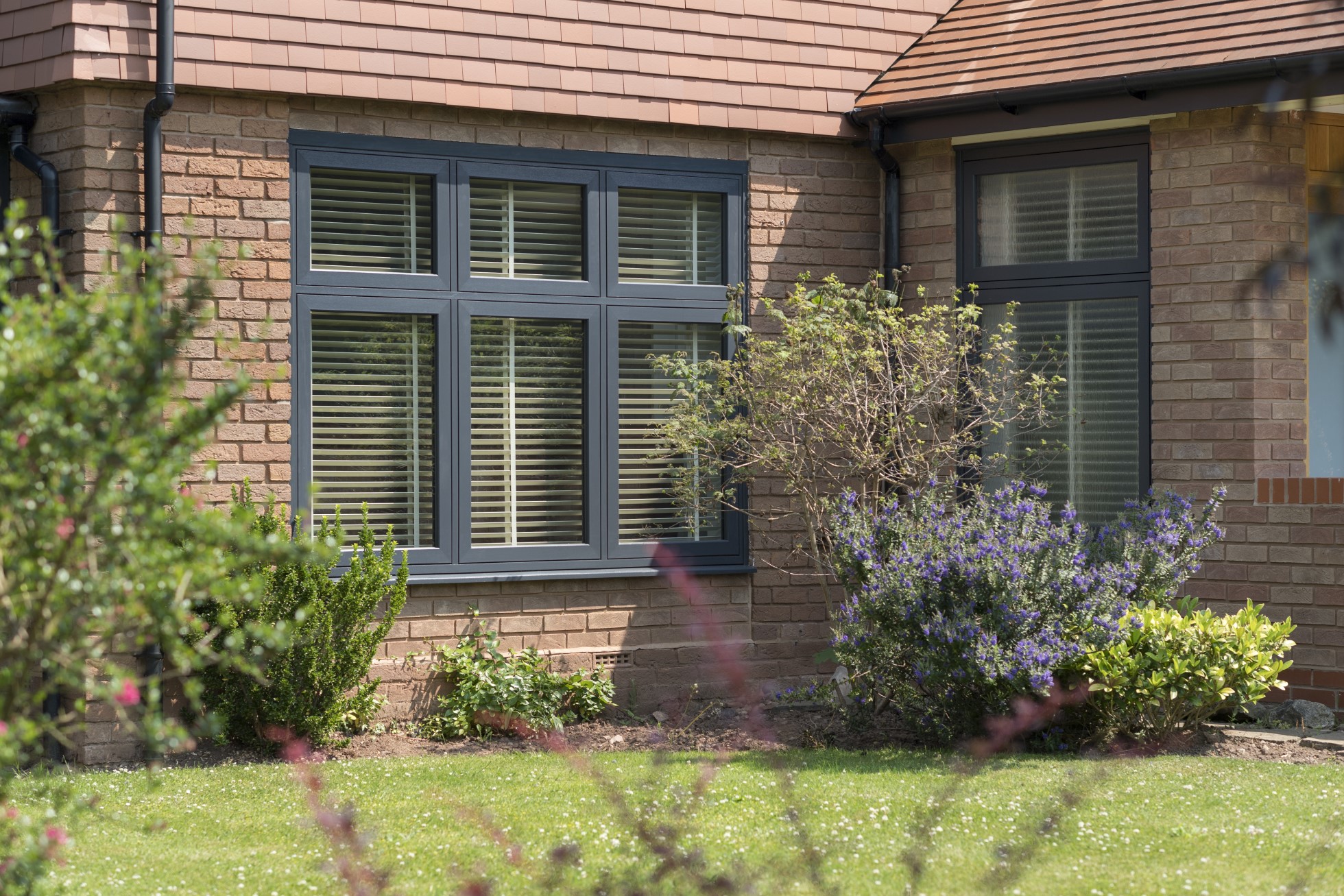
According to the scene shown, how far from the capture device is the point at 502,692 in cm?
819

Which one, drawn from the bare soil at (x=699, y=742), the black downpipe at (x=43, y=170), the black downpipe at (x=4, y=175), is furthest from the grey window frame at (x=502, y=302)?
the black downpipe at (x=4, y=175)

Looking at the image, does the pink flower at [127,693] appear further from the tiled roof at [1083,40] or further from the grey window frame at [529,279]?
the tiled roof at [1083,40]

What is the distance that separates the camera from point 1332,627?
8.19 meters

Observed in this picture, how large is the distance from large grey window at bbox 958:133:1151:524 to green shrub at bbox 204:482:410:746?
3.91m

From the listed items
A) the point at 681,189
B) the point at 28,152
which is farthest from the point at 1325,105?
the point at 28,152

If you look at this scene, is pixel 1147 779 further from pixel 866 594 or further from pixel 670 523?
pixel 670 523

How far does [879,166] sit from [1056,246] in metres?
1.29

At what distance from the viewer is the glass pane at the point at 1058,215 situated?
353 inches

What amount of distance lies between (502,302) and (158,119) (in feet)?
6.75

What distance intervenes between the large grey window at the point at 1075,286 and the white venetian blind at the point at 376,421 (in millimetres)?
3423

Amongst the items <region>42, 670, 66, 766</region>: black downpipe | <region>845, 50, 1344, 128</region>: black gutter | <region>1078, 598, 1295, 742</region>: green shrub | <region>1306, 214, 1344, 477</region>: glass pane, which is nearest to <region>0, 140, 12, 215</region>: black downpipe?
<region>42, 670, 66, 766</region>: black downpipe

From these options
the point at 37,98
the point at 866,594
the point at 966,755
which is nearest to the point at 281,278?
the point at 37,98

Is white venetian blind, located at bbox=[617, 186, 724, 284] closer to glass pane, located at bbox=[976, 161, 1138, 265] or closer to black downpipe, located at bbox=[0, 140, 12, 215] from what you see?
glass pane, located at bbox=[976, 161, 1138, 265]

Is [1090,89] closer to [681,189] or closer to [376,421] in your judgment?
[681,189]
